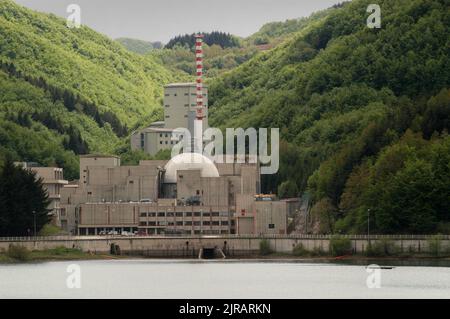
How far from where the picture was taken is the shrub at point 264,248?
7667 inches

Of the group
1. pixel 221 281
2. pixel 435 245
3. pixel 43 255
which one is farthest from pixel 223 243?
pixel 221 281

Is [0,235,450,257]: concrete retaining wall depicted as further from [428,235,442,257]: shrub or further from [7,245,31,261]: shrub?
[428,235,442,257]: shrub

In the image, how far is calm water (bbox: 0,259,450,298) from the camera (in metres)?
132

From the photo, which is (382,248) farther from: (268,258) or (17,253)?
(17,253)

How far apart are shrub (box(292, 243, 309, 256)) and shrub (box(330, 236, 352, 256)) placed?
7357 millimetres

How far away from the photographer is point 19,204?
196m

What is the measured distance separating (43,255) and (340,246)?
107 ft

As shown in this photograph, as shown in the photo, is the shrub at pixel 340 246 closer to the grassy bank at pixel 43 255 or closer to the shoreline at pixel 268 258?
the shoreline at pixel 268 258

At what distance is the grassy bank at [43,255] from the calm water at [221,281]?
785 centimetres

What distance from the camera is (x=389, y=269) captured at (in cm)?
15900

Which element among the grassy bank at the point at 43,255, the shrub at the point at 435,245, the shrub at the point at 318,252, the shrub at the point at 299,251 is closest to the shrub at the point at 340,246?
the shrub at the point at 318,252
